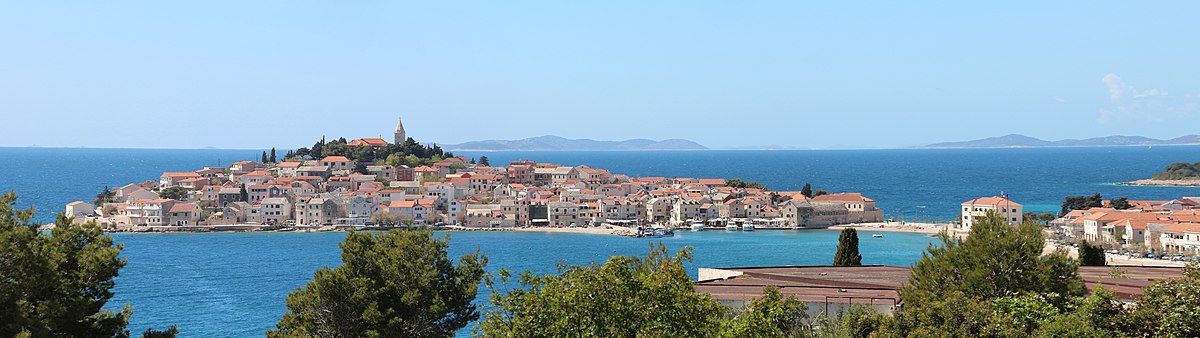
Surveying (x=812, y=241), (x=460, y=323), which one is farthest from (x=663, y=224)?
(x=460, y=323)

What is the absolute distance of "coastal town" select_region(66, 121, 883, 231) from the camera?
58.0 m

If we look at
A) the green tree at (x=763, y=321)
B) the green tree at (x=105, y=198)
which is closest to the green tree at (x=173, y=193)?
the green tree at (x=105, y=198)

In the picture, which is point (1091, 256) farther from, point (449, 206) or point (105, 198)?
point (105, 198)

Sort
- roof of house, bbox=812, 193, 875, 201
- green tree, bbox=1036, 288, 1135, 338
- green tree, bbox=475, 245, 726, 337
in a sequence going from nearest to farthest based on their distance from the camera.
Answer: green tree, bbox=475, 245, 726, 337 → green tree, bbox=1036, 288, 1135, 338 → roof of house, bbox=812, 193, 875, 201

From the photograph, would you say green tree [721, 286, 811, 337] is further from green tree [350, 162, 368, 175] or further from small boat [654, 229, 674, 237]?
green tree [350, 162, 368, 175]

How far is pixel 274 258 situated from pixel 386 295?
29.6 meters

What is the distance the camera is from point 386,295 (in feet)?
47.3

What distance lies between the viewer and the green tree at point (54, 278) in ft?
35.5

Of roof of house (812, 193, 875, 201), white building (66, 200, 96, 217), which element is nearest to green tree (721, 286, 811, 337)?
roof of house (812, 193, 875, 201)

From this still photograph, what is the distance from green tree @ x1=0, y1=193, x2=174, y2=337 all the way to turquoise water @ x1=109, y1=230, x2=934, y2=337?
11931mm

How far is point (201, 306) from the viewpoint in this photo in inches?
1157

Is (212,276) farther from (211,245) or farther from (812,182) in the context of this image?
(812,182)

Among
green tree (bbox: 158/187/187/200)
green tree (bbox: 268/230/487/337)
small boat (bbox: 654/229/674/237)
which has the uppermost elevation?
green tree (bbox: 268/230/487/337)

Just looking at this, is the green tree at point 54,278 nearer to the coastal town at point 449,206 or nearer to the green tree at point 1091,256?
the green tree at point 1091,256
